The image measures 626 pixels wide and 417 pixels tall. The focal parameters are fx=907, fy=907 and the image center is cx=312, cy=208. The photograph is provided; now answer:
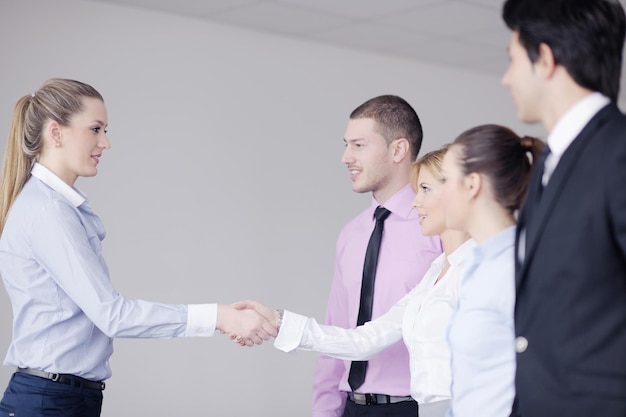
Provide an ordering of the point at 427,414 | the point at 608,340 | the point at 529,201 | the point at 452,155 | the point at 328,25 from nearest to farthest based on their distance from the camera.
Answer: the point at 608,340 → the point at 529,201 → the point at 452,155 → the point at 427,414 → the point at 328,25

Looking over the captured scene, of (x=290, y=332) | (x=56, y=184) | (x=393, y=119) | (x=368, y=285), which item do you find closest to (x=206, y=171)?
(x=393, y=119)

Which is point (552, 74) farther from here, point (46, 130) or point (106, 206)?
point (106, 206)

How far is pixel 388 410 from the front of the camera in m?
2.91

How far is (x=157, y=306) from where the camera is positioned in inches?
110

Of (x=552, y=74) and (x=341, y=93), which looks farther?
(x=341, y=93)

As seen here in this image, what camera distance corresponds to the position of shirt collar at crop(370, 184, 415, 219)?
10.5 feet

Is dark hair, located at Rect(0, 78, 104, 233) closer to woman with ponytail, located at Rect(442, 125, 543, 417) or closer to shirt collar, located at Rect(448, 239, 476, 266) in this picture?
shirt collar, located at Rect(448, 239, 476, 266)

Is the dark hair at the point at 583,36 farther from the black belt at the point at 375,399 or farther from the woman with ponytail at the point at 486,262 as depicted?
the black belt at the point at 375,399

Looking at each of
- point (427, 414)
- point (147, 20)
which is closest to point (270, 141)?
point (147, 20)

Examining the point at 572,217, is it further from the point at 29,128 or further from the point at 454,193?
the point at 29,128

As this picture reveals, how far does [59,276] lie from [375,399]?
3.54ft

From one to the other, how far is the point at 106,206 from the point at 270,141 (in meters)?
1.32

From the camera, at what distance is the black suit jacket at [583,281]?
1.50m

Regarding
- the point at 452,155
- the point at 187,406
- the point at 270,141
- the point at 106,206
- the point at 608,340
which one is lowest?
the point at 187,406
